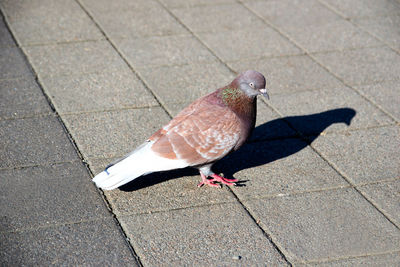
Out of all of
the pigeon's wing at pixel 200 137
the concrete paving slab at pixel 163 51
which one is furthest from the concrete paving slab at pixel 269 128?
the concrete paving slab at pixel 163 51

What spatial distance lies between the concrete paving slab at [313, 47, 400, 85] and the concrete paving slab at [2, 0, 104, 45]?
3.03 metres

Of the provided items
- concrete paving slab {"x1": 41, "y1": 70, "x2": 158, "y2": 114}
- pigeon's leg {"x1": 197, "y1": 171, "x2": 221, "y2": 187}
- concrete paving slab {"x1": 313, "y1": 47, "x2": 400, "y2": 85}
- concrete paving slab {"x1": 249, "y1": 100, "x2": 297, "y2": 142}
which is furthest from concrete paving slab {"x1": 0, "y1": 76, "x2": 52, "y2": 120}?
concrete paving slab {"x1": 313, "y1": 47, "x2": 400, "y2": 85}

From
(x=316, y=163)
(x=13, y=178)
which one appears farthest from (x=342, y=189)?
(x=13, y=178)

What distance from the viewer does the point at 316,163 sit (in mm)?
5043

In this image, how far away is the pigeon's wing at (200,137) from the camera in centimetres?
439

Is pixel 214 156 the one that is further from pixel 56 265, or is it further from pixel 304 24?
pixel 304 24

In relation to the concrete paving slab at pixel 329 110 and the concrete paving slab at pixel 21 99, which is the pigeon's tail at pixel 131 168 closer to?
the concrete paving slab at pixel 21 99

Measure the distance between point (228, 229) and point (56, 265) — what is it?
1.30m

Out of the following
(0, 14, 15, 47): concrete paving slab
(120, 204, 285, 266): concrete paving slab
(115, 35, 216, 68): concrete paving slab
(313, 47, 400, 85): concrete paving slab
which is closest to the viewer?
(120, 204, 285, 266): concrete paving slab

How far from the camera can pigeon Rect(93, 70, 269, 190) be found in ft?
14.1

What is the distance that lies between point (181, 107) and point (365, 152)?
1932 mm

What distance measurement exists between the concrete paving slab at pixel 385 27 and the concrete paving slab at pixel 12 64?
15.4ft

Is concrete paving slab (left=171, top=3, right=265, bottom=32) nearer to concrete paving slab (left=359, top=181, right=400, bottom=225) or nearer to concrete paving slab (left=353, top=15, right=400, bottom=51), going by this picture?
concrete paving slab (left=353, top=15, right=400, bottom=51)

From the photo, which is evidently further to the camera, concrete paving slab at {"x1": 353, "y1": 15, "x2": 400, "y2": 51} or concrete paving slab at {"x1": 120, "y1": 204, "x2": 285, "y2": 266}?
concrete paving slab at {"x1": 353, "y1": 15, "x2": 400, "y2": 51}
